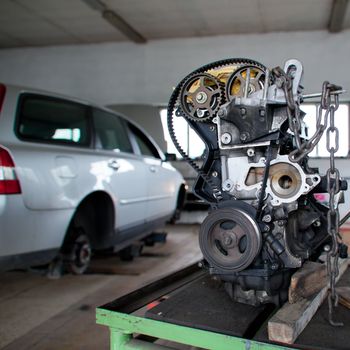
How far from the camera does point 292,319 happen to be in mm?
1271

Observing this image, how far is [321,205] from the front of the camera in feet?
5.91

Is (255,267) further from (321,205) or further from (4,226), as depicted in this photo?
(4,226)

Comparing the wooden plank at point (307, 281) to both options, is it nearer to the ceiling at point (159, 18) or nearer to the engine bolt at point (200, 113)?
the engine bolt at point (200, 113)

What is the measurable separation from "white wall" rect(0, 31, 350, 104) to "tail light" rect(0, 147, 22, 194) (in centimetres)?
574

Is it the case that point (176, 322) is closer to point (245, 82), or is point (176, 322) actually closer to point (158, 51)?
point (245, 82)

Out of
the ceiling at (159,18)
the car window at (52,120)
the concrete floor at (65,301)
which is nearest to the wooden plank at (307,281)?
the concrete floor at (65,301)

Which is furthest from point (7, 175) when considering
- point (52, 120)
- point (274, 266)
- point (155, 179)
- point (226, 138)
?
point (155, 179)

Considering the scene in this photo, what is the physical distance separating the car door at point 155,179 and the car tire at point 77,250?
0.97 metres

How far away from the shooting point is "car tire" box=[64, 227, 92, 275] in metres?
3.25

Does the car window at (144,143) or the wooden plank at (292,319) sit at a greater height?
the car window at (144,143)

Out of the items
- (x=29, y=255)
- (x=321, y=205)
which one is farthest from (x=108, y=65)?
(x=321, y=205)

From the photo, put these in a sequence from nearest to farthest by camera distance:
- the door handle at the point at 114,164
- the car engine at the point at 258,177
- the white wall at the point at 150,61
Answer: the car engine at the point at 258,177, the door handle at the point at 114,164, the white wall at the point at 150,61

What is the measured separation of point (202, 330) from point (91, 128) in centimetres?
253

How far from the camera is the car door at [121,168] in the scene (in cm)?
347
